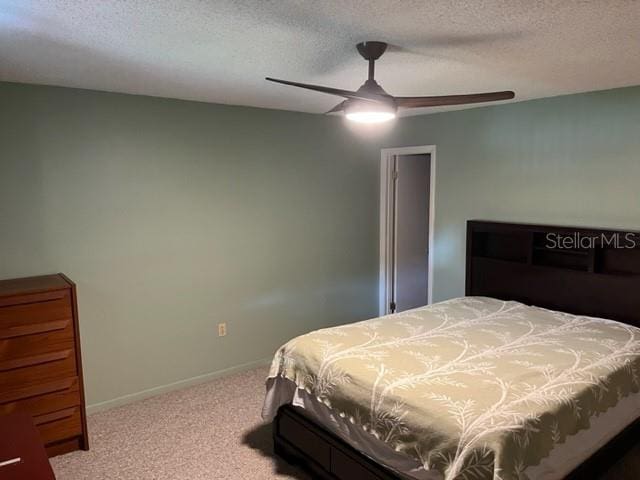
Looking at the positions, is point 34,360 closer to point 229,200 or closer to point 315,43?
point 229,200

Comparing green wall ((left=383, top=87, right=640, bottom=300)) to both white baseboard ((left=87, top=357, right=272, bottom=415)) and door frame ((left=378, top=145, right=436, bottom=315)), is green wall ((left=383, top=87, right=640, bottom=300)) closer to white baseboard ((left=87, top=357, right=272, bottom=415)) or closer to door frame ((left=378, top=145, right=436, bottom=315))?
door frame ((left=378, top=145, right=436, bottom=315))

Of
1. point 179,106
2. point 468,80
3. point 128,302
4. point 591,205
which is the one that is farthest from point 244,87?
point 591,205

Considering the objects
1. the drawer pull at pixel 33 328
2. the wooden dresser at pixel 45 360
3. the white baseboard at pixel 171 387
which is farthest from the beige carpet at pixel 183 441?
the drawer pull at pixel 33 328

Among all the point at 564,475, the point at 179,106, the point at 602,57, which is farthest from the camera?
the point at 179,106

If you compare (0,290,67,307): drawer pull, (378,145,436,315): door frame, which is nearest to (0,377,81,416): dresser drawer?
(0,290,67,307): drawer pull

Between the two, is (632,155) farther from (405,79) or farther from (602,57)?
(405,79)

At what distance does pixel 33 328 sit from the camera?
104 inches

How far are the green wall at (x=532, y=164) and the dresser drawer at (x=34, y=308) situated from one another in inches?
122

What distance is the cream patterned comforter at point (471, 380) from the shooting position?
183cm

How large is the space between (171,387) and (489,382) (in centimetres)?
252

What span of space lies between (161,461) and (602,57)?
3.27 meters

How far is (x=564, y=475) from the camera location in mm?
2068

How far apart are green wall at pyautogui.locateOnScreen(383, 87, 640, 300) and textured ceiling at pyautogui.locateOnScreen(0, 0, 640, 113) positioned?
0.32 m

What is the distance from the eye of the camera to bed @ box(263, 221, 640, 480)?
1890 millimetres
